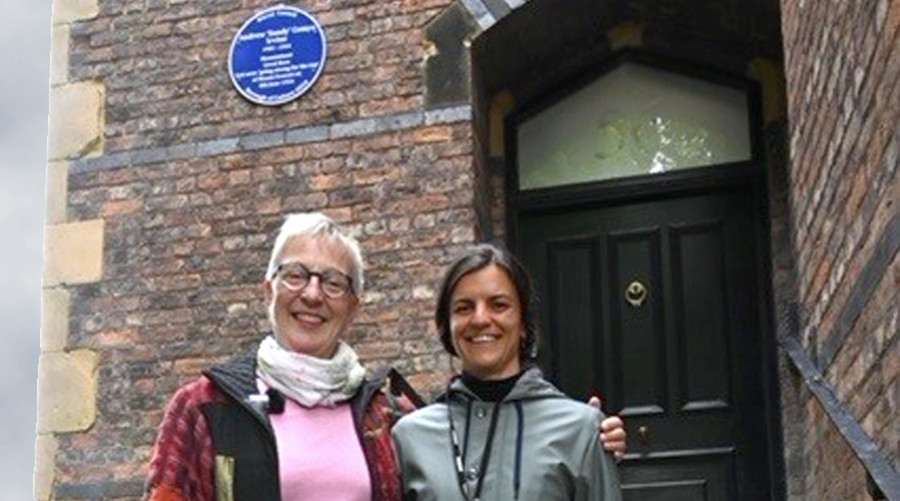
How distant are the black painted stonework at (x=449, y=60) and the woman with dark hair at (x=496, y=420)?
3492 mm

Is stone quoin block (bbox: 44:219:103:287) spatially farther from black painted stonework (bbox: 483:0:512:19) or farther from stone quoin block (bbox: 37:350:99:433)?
black painted stonework (bbox: 483:0:512:19)

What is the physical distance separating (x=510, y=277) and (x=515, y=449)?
382 mm

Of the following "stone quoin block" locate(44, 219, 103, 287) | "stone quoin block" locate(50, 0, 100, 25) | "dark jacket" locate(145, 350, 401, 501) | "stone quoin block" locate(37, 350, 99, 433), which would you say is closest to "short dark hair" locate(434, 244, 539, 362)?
"dark jacket" locate(145, 350, 401, 501)

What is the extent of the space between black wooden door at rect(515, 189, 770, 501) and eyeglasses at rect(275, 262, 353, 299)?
385cm

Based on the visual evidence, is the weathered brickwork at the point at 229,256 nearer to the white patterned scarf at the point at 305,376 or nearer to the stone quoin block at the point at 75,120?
the stone quoin block at the point at 75,120

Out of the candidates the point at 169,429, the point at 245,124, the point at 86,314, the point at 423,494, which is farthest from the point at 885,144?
the point at 86,314

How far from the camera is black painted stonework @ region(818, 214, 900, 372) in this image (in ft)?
12.0

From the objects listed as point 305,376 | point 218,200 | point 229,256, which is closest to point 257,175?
point 218,200

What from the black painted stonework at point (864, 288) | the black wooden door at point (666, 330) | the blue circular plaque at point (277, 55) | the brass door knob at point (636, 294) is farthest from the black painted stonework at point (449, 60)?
the black painted stonework at point (864, 288)

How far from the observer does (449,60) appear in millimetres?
6504

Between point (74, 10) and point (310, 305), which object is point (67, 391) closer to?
point (74, 10)

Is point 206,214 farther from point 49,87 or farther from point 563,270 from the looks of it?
point 563,270

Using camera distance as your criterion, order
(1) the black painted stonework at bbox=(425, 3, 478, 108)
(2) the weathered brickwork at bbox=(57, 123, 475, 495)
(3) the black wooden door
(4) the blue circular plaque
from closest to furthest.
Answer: (2) the weathered brickwork at bbox=(57, 123, 475, 495) < (1) the black painted stonework at bbox=(425, 3, 478, 108) < (3) the black wooden door < (4) the blue circular plaque

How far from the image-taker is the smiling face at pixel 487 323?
2.94 m
